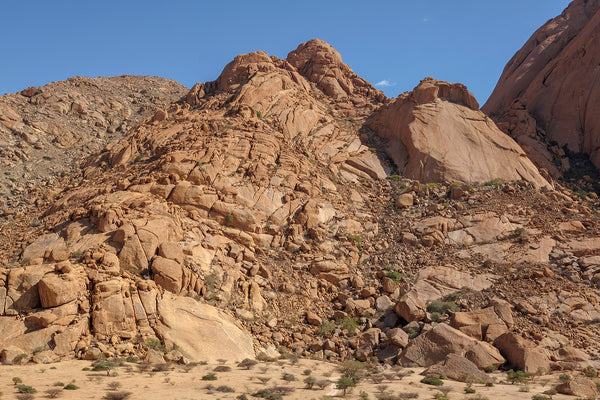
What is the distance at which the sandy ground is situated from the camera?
1325cm

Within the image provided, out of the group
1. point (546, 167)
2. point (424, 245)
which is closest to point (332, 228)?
point (424, 245)

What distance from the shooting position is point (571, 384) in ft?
49.9

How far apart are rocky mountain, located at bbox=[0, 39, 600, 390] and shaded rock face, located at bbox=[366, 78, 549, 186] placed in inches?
5.9

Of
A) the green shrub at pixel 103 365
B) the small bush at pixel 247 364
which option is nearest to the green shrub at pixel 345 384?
the small bush at pixel 247 364

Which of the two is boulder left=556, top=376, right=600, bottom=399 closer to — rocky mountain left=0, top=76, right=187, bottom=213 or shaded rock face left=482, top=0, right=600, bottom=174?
Answer: shaded rock face left=482, top=0, right=600, bottom=174

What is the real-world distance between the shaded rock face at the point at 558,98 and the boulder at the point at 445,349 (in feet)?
80.3

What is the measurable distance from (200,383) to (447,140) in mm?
26293

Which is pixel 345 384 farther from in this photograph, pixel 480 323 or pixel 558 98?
pixel 558 98

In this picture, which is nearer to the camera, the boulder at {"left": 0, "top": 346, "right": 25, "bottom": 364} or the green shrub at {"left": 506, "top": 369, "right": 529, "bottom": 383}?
the boulder at {"left": 0, "top": 346, "right": 25, "bottom": 364}

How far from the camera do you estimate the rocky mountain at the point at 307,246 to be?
58.6 ft

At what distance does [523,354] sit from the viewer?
18.3 metres

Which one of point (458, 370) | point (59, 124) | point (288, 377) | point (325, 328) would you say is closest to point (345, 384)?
point (288, 377)

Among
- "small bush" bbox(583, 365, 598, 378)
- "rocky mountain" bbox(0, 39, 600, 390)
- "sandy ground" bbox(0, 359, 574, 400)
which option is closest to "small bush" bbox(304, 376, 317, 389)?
"sandy ground" bbox(0, 359, 574, 400)

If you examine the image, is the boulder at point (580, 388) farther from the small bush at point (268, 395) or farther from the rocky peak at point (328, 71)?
the rocky peak at point (328, 71)
